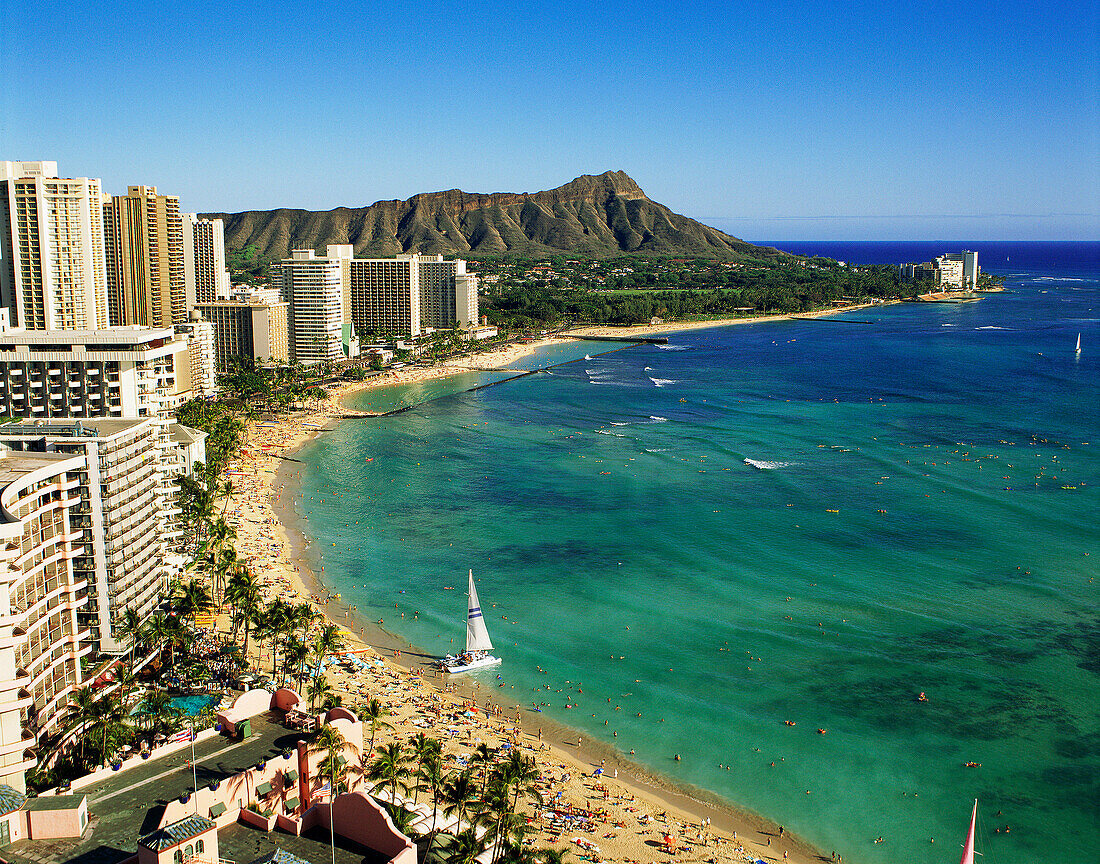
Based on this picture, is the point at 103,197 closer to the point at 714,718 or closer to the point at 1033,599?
the point at 714,718

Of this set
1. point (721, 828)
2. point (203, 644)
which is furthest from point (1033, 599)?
point (203, 644)

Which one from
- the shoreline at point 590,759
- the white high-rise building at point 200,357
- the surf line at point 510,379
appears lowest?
the shoreline at point 590,759

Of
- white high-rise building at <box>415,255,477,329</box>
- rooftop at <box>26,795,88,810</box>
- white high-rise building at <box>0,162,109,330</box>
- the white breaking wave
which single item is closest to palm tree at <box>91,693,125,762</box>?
rooftop at <box>26,795,88,810</box>

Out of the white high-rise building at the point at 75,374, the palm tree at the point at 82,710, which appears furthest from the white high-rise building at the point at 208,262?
the palm tree at the point at 82,710

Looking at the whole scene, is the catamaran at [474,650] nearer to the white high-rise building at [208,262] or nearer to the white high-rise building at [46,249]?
the white high-rise building at [46,249]

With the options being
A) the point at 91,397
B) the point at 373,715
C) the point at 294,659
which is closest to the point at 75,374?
the point at 91,397

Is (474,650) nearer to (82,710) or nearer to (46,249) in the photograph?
(82,710)

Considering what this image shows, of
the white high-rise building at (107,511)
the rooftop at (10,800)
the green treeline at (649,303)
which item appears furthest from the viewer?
the green treeline at (649,303)
